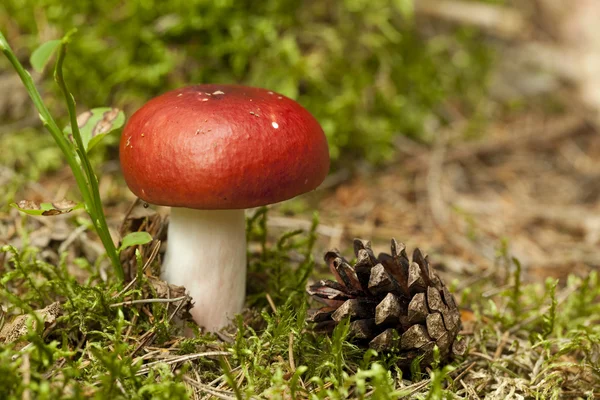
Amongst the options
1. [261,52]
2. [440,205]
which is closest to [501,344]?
[440,205]

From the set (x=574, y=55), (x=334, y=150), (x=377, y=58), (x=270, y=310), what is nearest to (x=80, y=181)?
(x=270, y=310)

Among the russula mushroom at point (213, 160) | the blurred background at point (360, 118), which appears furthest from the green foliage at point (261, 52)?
the russula mushroom at point (213, 160)

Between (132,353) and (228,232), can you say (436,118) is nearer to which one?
(228,232)

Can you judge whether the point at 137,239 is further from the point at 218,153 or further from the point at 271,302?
the point at 271,302

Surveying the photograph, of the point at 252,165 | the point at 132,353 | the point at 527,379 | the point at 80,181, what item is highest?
the point at 252,165

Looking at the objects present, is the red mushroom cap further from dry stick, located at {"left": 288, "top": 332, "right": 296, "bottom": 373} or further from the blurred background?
the blurred background

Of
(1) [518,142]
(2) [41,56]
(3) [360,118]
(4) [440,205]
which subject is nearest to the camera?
(2) [41,56]
